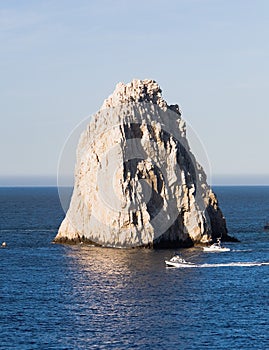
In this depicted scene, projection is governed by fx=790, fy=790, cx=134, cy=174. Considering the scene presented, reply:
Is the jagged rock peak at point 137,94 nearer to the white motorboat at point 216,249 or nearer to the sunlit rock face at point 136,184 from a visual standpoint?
the sunlit rock face at point 136,184

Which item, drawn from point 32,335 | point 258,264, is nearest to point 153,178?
point 258,264

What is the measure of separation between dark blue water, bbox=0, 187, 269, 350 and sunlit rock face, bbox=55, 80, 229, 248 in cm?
479

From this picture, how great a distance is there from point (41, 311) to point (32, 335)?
9835mm

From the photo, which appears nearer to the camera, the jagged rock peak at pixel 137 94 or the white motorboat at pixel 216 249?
the white motorboat at pixel 216 249

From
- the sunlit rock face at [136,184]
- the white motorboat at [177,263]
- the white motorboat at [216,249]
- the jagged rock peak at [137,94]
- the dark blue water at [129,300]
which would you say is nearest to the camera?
the dark blue water at [129,300]

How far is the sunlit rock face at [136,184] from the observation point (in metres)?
134

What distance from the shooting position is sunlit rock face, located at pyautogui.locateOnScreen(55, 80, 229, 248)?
440ft

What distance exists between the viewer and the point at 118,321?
80750mm

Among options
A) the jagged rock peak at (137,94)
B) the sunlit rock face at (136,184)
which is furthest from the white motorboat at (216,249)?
the jagged rock peak at (137,94)

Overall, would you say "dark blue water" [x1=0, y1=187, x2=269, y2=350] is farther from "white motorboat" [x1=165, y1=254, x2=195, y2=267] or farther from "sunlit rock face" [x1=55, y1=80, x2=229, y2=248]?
"sunlit rock face" [x1=55, y1=80, x2=229, y2=248]

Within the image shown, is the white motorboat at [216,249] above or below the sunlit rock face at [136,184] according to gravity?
below

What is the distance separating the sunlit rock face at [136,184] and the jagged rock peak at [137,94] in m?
0.19

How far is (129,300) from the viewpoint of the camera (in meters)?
91.0

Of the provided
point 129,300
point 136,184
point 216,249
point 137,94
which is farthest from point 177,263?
point 137,94
